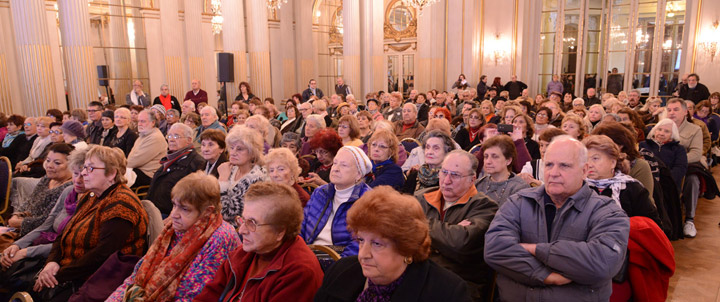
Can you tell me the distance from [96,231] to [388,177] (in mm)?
2036

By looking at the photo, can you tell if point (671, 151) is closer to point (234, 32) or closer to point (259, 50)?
point (259, 50)

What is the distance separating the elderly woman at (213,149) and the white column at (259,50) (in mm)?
8514

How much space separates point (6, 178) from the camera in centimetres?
427

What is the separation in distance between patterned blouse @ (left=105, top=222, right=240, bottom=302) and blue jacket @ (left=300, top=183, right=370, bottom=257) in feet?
1.49

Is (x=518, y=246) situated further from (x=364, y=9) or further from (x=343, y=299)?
(x=364, y=9)

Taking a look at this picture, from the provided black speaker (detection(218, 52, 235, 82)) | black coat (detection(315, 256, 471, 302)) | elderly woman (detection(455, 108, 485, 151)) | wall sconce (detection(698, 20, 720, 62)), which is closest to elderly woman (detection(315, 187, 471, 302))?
black coat (detection(315, 256, 471, 302))

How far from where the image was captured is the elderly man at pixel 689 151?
4.80 meters

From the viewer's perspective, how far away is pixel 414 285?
5.34 ft

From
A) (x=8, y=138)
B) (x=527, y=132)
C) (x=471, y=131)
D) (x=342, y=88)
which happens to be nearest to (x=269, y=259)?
(x=527, y=132)

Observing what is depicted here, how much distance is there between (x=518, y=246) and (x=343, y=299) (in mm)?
827

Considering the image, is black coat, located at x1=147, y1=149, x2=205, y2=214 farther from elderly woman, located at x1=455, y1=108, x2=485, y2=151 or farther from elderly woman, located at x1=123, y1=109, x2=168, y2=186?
elderly woman, located at x1=455, y1=108, x2=485, y2=151

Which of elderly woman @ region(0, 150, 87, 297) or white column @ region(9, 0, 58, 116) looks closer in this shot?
elderly woman @ region(0, 150, 87, 297)

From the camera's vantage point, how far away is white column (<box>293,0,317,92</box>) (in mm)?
15938

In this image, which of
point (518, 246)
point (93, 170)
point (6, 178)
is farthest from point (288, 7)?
point (518, 246)
